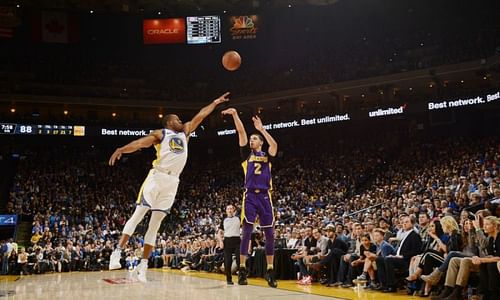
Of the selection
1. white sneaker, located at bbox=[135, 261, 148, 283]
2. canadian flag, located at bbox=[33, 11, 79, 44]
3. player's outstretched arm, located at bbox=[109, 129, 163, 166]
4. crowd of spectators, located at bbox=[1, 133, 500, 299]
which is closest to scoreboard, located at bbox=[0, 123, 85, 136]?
crowd of spectators, located at bbox=[1, 133, 500, 299]

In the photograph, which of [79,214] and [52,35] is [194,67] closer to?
[52,35]

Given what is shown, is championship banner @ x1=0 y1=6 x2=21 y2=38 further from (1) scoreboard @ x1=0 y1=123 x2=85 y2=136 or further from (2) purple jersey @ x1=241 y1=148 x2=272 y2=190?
(2) purple jersey @ x1=241 y1=148 x2=272 y2=190

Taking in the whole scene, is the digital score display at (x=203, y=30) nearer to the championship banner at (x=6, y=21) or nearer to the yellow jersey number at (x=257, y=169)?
the championship banner at (x=6, y=21)

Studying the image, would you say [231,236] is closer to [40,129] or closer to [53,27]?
[40,129]

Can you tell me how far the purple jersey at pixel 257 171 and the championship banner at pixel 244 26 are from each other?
2283 cm

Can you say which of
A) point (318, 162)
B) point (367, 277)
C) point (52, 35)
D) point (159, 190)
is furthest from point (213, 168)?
point (159, 190)

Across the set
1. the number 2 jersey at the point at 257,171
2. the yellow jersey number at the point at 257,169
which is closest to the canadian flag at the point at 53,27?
the number 2 jersey at the point at 257,171

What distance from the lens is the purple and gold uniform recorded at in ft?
25.5

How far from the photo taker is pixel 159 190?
236 inches

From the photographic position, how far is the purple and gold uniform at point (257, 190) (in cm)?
776

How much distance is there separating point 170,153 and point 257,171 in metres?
2.10

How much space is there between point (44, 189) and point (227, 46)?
559 inches

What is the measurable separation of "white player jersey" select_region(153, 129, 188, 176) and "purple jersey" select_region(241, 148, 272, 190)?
1.88 meters

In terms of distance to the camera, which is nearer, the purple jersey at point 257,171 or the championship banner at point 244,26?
the purple jersey at point 257,171
